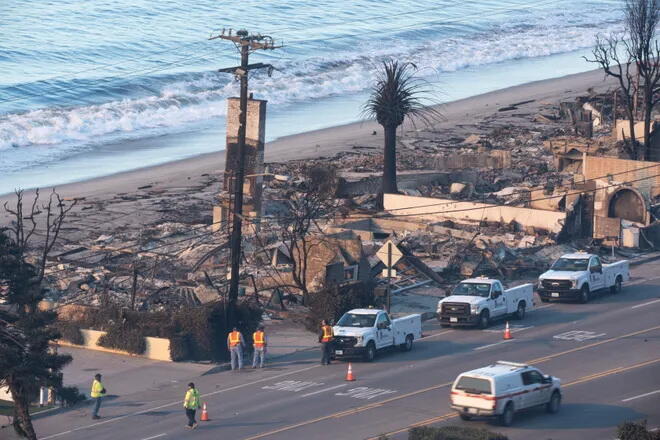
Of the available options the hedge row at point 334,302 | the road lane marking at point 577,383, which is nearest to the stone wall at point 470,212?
the hedge row at point 334,302

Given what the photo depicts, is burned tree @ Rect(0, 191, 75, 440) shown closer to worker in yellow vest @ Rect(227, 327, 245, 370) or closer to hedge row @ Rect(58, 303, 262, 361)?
worker in yellow vest @ Rect(227, 327, 245, 370)

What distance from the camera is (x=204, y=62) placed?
11556 cm

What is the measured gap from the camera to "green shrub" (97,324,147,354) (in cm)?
3978

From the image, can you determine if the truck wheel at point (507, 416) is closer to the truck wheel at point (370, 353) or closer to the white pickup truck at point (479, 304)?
the truck wheel at point (370, 353)

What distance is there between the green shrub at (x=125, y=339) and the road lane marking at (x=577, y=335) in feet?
40.8

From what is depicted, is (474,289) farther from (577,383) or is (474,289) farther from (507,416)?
Result: (507,416)

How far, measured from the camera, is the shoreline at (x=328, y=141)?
220 feet

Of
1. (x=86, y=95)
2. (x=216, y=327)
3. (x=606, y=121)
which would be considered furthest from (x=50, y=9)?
(x=216, y=327)

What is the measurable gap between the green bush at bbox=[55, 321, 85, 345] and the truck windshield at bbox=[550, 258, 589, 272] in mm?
16263

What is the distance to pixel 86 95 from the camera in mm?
97188

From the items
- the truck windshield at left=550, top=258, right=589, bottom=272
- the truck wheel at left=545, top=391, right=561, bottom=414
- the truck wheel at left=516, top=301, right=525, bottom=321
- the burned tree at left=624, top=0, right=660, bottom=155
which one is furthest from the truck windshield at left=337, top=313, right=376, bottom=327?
the burned tree at left=624, top=0, right=660, bottom=155

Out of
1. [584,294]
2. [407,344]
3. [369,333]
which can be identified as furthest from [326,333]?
[584,294]

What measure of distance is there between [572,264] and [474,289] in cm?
513

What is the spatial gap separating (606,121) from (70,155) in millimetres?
33057
